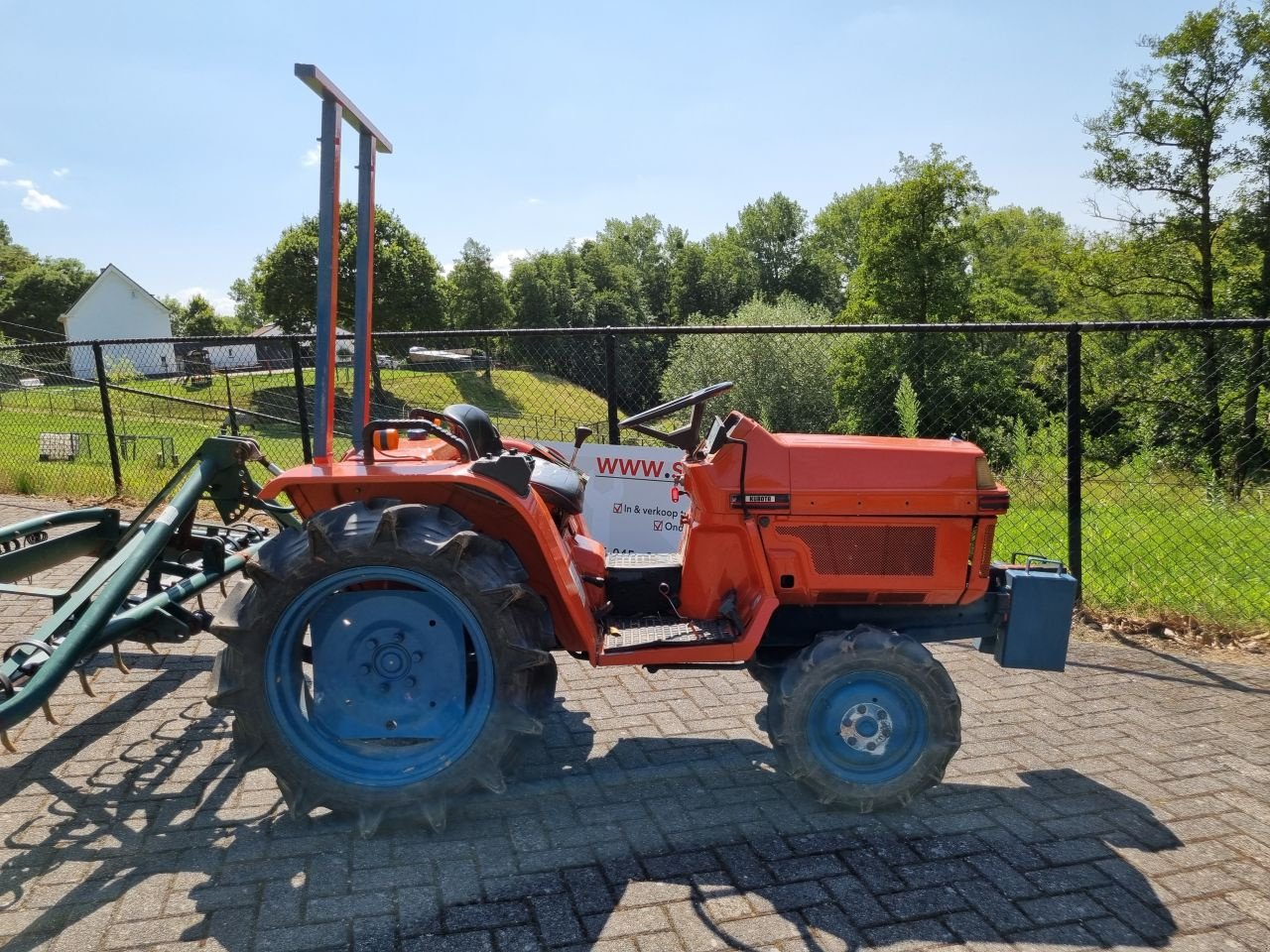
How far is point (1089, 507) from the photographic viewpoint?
6812 millimetres

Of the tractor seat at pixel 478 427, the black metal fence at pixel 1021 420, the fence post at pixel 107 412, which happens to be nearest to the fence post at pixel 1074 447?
the black metal fence at pixel 1021 420

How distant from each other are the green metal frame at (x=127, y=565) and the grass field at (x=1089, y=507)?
274 centimetres

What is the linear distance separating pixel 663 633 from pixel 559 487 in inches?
30.0

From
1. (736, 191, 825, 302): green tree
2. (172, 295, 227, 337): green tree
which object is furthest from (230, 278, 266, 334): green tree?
(736, 191, 825, 302): green tree

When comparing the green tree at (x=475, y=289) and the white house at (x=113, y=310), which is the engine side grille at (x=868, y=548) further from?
the white house at (x=113, y=310)

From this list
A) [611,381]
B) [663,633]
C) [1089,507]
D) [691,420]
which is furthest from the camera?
[1089,507]

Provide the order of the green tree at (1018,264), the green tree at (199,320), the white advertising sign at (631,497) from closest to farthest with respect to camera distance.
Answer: the white advertising sign at (631,497)
the green tree at (1018,264)
the green tree at (199,320)

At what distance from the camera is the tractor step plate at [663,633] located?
3.38 metres

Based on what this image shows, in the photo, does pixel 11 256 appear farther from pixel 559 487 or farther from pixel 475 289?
pixel 559 487

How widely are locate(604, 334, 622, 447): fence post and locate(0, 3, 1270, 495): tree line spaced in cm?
89

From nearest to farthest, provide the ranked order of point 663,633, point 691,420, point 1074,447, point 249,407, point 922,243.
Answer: point 663,633 → point 691,420 → point 1074,447 → point 249,407 → point 922,243

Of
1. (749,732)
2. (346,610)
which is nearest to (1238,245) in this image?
(749,732)

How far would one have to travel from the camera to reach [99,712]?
4051 millimetres

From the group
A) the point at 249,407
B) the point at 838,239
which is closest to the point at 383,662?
the point at 249,407
